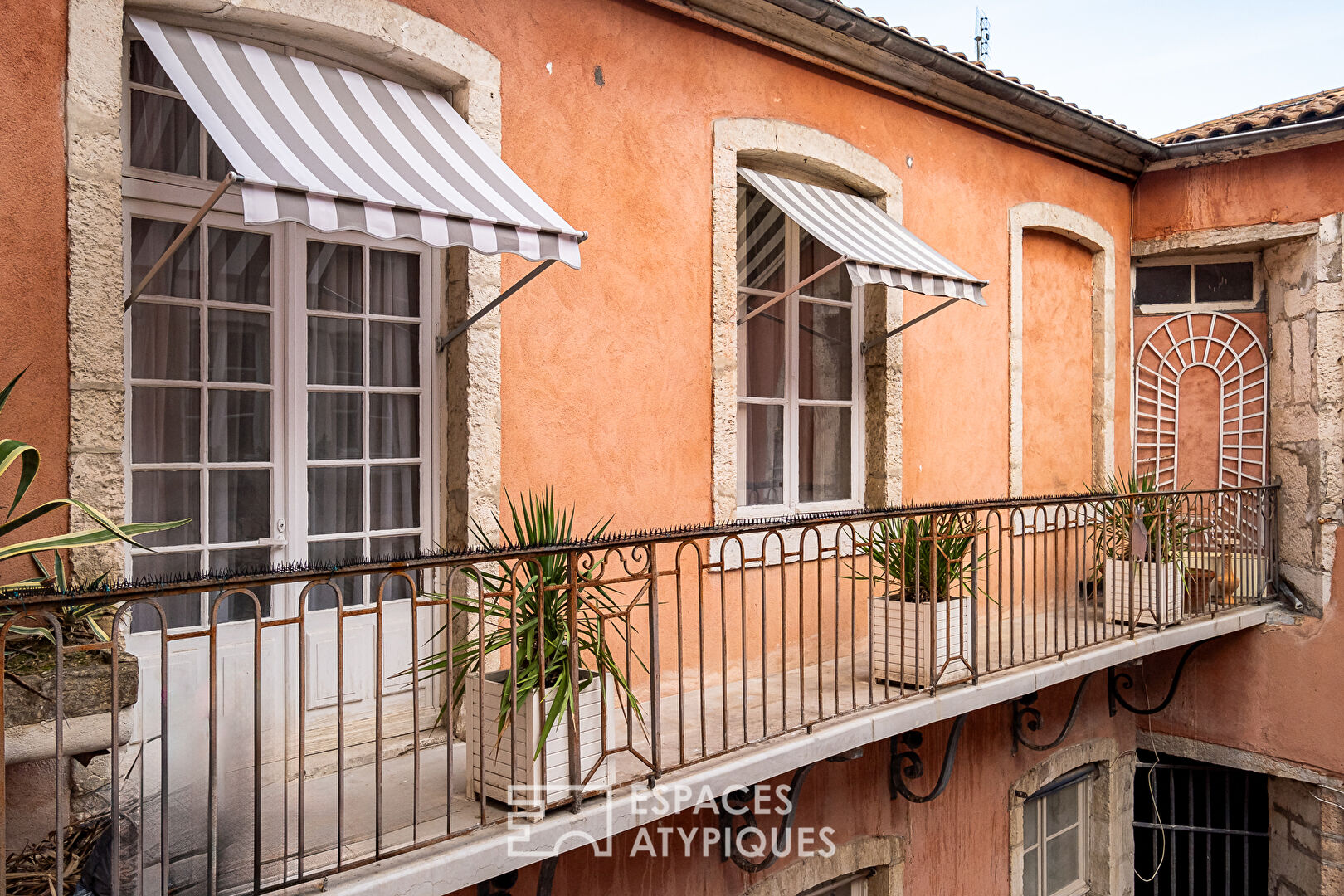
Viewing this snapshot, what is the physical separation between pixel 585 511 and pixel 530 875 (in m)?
1.52

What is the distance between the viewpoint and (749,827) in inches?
183

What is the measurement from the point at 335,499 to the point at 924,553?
106 inches

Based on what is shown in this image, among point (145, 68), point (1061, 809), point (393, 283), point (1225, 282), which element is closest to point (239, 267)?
point (393, 283)

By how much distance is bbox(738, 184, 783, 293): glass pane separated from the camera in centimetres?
568

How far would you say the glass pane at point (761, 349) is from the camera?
570cm

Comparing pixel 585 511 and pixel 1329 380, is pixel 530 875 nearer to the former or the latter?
pixel 585 511

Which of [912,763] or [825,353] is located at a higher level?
[825,353]

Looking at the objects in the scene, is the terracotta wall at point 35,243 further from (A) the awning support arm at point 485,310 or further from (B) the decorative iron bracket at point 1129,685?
(B) the decorative iron bracket at point 1129,685

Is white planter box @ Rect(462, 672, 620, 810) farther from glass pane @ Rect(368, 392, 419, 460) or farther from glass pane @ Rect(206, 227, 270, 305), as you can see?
glass pane @ Rect(206, 227, 270, 305)

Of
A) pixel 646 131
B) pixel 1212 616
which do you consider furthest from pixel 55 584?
pixel 1212 616

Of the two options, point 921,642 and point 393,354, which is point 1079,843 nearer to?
point 921,642

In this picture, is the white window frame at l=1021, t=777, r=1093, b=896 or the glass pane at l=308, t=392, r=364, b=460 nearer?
the glass pane at l=308, t=392, r=364, b=460

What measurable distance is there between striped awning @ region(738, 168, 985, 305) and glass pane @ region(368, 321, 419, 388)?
2.02m

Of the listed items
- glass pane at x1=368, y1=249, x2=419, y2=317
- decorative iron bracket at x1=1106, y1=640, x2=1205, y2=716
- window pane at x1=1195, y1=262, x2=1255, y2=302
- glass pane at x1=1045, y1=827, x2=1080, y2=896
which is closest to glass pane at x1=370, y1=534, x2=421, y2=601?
glass pane at x1=368, y1=249, x2=419, y2=317
